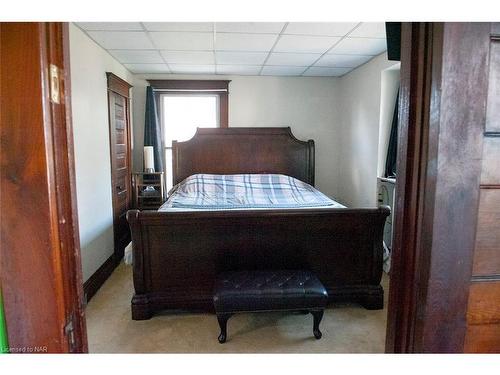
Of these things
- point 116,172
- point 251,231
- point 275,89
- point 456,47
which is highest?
point 275,89

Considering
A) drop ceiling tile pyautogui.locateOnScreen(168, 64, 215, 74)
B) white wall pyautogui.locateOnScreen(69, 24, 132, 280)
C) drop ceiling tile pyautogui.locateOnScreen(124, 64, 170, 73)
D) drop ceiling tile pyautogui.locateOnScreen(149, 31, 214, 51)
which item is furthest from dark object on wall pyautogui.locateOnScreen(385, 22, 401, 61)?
drop ceiling tile pyautogui.locateOnScreen(124, 64, 170, 73)

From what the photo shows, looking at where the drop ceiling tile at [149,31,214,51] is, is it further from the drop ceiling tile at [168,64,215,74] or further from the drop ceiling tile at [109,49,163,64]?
the drop ceiling tile at [168,64,215,74]

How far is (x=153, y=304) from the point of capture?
8.28 ft

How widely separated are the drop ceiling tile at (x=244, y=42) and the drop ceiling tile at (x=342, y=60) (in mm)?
765

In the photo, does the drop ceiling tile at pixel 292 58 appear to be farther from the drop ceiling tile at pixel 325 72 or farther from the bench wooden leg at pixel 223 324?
the bench wooden leg at pixel 223 324

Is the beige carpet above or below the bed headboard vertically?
below

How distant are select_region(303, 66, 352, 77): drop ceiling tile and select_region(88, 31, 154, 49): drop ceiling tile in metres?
1.99

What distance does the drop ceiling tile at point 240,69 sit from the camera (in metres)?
4.00

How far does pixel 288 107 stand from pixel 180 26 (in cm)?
221

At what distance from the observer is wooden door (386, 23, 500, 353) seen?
0.63m

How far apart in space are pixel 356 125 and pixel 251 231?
2.34 m

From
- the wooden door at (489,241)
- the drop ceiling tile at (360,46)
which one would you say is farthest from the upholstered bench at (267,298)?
the drop ceiling tile at (360,46)

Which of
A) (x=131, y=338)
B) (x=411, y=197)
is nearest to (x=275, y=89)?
(x=131, y=338)

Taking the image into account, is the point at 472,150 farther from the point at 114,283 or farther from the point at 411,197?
the point at 114,283
